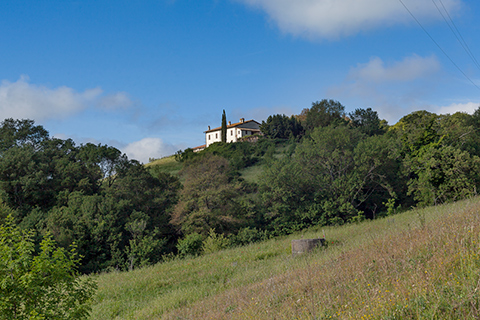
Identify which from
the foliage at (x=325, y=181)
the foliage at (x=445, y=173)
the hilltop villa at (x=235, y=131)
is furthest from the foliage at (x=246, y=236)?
the hilltop villa at (x=235, y=131)

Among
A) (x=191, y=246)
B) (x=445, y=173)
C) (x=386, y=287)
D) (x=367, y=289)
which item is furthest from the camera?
(x=445, y=173)

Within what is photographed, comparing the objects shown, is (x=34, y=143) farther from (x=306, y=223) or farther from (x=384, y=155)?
(x=384, y=155)

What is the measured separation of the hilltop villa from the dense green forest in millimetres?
51250

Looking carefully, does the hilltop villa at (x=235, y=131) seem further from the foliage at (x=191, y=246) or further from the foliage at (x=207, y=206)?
the foliage at (x=191, y=246)

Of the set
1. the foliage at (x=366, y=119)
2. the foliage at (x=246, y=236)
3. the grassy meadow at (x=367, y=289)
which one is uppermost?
the foliage at (x=366, y=119)

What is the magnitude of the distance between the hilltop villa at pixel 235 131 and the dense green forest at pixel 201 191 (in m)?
51.3

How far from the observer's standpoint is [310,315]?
207 inches

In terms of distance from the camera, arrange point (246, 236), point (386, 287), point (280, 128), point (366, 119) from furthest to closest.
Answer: point (280, 128)
point (366, 119)
point (246, 236)
point (386, 287)

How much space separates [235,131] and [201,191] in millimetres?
64145

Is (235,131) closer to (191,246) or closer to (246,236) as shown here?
(246,236)

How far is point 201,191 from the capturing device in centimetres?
2889

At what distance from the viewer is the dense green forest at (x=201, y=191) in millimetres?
27891

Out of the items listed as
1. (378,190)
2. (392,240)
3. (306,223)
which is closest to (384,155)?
(378,190)

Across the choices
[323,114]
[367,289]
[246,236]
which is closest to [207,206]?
[246,236]
